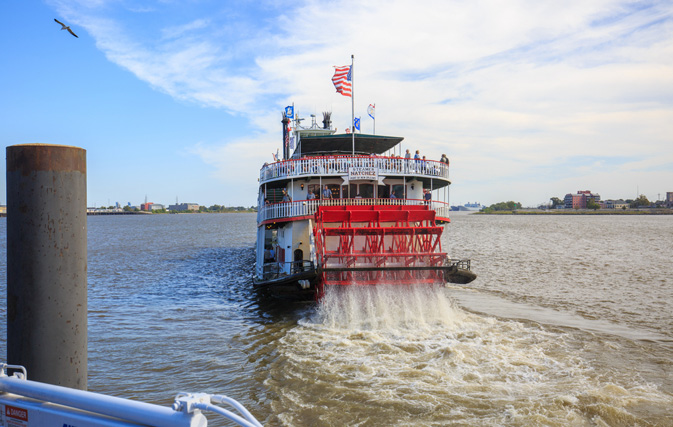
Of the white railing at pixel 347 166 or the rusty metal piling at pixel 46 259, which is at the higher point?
the white railing at pixel 347 166

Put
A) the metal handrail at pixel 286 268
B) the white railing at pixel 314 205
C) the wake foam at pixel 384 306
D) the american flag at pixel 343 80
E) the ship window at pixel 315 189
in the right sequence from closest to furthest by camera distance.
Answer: the wake foam at pixel 384 306
the metal handrail at pixel 286 268
the white railing at pixel 314 205
the ship window at pixel 315 189
the american flag at pixel 343 80

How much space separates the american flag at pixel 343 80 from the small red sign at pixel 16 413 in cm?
1596

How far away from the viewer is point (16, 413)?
2998mm

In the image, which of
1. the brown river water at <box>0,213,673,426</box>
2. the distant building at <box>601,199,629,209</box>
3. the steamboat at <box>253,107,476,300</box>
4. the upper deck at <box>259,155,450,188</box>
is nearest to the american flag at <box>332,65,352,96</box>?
the steamboat at <box>253,107,476,300</box>

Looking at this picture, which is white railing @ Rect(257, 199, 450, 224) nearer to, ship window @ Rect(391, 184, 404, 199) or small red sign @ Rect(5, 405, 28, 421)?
ship window @ Rect(391, 184, 404, 199)

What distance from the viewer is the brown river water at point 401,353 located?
7160mm

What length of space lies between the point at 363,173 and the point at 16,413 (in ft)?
40.6

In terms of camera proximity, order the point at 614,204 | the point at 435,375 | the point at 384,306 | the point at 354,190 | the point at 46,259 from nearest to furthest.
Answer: the point at 46,259
the point at 435,375
the point at 384,306
the point at 354,190
the point at 614,204

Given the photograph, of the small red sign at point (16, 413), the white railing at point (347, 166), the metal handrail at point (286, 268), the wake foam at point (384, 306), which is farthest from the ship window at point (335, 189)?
the small red sign at point (16, 413)

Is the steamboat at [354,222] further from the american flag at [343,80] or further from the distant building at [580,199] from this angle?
the distant building at [580,199]

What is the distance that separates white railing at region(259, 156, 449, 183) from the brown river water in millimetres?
4080

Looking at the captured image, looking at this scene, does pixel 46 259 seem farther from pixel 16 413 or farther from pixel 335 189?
pixel 335 189

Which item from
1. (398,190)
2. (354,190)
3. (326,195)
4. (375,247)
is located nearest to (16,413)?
(375,247)

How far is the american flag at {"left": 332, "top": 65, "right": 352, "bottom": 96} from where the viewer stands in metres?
17.7
